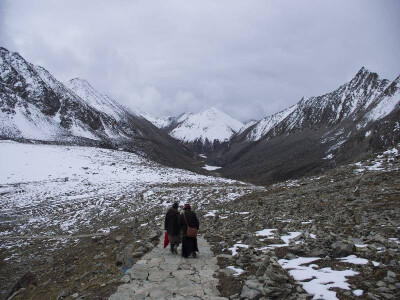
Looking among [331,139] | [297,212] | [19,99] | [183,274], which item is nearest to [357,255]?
[183,274]

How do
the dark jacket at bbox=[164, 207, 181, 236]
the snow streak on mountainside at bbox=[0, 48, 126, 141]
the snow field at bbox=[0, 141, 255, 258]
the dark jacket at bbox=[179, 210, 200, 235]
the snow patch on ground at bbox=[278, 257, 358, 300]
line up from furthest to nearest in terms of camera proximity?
the snow streak on mountainside at bbox=[0, 48, 126, 141], the snow field at bbox=[0, 141, 255, 258], the dark jacket at bbox=[164, 207, 181, 236], the dark jacket at bbox=[179, 210, 200, 235], the snow patch on ground at bbox=[278, 257, 358, 300]

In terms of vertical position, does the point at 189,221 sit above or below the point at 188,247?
above

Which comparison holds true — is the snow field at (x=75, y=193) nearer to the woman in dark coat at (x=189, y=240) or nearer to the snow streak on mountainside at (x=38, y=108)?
the woman in dark coat at (x=189, y=240)

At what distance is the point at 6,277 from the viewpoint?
15773 mm

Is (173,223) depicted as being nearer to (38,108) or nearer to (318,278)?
(318,278)

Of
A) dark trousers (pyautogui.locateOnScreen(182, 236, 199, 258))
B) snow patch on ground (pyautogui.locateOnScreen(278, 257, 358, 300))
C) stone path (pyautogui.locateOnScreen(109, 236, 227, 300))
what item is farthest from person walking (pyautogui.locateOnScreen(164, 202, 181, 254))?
snow patch on ground (pyautogui.locateOnScreen(278, 257, 358, 300))

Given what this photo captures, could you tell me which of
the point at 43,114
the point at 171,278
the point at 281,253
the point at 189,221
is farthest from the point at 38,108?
the point at 281,253

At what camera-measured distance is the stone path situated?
335 inches

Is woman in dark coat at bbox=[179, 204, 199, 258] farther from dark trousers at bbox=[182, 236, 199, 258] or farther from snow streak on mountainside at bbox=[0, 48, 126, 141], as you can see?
snow streak on mountainside at bbox=[0, 48, 126, 141]

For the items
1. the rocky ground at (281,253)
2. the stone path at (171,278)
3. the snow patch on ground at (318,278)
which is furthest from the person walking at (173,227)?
the snow patch on ground at (318,278)

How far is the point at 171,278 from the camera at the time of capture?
32.3 ft

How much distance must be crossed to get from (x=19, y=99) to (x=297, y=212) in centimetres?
12650

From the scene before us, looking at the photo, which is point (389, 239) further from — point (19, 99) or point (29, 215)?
point (19, 99)

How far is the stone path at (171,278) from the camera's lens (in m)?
8.51
